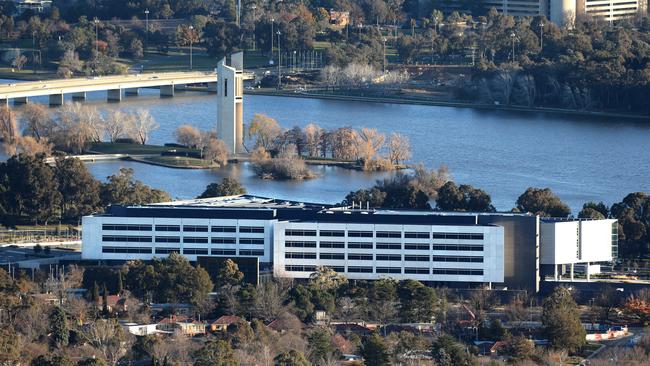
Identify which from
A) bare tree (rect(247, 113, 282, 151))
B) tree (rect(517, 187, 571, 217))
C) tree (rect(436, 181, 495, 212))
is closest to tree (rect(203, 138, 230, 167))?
bare tree (rect(247, 113, 282, 151))

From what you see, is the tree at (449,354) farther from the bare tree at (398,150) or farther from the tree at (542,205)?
the bare tree at (398,150)

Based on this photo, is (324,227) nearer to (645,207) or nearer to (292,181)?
(645,207)

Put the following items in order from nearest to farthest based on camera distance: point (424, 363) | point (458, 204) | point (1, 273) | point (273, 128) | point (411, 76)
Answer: point (424, 363) < point (1, 273) < point (458, 204) < point (273, 128) < point (411, 76)

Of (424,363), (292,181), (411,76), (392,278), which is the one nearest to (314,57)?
(411,76)

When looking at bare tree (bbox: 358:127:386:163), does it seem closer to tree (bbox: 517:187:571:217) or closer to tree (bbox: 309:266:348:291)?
tree (bbox: 517:187:571:217)

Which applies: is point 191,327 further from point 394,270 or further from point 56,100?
point 56,100

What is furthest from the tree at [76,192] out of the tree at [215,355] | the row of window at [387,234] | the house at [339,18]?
the house at [339,18]
